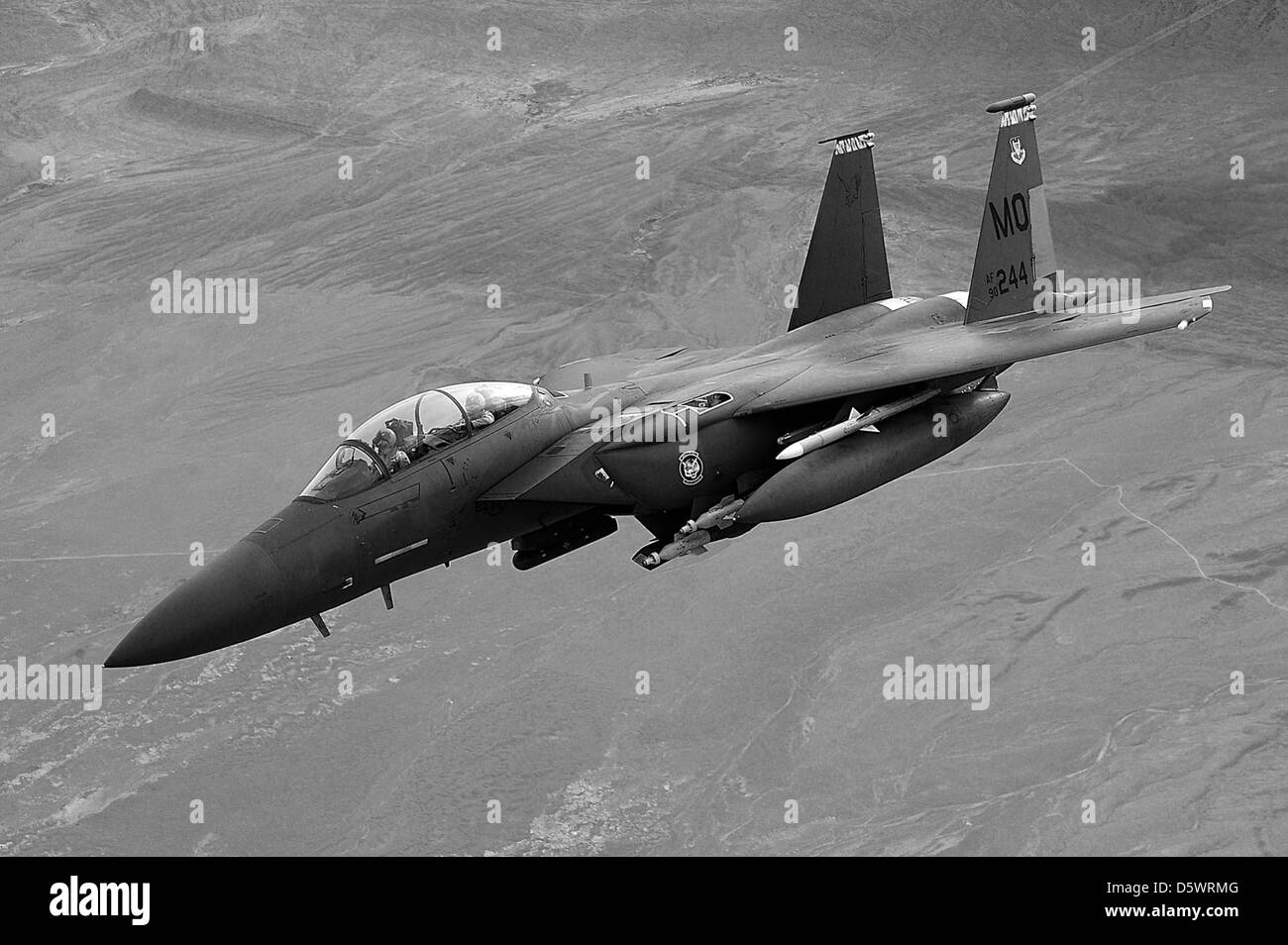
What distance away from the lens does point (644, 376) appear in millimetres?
30547

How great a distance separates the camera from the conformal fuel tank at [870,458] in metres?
26.5

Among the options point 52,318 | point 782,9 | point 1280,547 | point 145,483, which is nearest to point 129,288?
point 52,318

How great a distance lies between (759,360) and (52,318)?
136 m

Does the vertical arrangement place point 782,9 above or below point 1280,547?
above

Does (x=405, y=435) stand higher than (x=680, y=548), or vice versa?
(x=405, y=435)

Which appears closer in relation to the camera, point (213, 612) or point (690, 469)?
point (213, 612)

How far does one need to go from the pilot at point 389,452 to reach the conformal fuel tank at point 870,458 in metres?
5.31

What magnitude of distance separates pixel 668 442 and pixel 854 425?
10.3 feet

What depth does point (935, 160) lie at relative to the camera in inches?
5989

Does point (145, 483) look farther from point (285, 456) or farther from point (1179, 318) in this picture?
point (1179, 318)

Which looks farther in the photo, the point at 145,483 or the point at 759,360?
the point at 145,483
